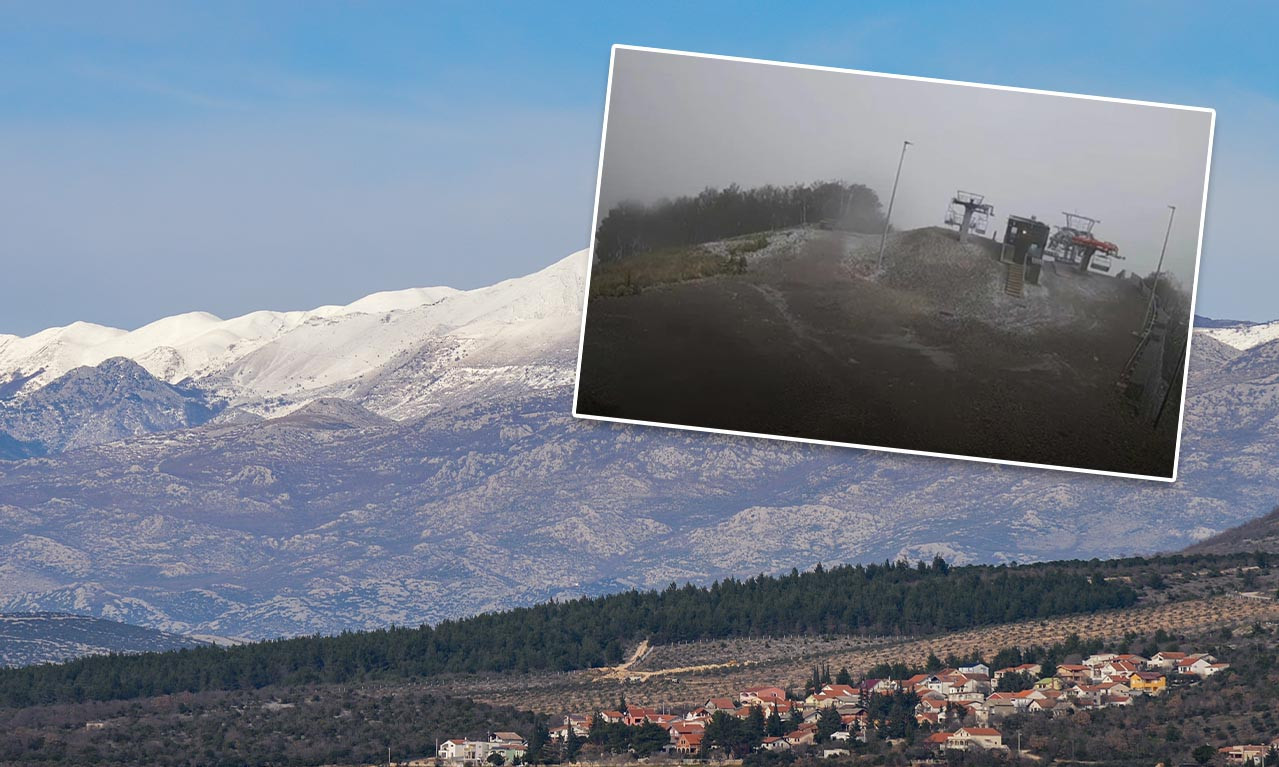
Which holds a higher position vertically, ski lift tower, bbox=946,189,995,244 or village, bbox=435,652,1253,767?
ski lift tower, bbox=946,189,995,244

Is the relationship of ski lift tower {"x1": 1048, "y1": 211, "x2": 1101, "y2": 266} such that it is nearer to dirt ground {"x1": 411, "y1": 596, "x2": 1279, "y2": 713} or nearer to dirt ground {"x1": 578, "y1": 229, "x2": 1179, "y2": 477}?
dirt ground {"x1": 578, "y1": 229, "x2": 1179, "y2": 477}

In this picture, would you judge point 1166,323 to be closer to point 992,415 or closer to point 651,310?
point 992,415

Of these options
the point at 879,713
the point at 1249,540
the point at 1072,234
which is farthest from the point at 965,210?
the point at 1249,540

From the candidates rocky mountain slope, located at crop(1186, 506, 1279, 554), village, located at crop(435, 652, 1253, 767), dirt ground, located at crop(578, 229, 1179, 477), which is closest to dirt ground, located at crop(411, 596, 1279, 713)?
village, located at crop(435, 652, 1253, 767)

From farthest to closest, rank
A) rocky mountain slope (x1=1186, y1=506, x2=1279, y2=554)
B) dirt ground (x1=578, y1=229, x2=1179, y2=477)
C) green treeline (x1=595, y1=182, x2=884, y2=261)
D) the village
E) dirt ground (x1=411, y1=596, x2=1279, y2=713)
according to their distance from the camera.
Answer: rocky mountain slope (x1=1186, y1=506, x2=1279, y2=554), dirt ground (x1=411, y1=596, x2=1279, y2=713), the village, green treeline (x1=595, y1=182, x2=884, y2=261), dirt ground (x1=578, y1=229, x2=1179, y2=477)

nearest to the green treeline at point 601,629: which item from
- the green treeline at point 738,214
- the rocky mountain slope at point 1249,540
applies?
the rocky mountain slope at point 1249,540

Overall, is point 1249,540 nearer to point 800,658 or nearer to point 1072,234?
point 800,658
